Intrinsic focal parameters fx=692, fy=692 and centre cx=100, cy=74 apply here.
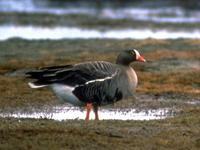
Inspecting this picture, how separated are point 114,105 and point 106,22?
101 ft

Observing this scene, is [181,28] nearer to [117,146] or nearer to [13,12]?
[13,12]

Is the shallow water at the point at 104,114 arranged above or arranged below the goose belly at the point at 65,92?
below

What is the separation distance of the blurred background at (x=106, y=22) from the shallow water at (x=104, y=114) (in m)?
20.1

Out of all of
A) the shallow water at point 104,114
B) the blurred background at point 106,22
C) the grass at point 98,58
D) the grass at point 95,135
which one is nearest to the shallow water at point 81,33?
the blurred background at point 106,22

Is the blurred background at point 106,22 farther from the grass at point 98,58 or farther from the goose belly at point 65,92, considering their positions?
the goose belly at point 65,92

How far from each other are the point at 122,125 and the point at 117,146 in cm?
170

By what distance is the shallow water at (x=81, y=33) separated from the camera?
3798 centimetres

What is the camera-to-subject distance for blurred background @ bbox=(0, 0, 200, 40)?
129ft

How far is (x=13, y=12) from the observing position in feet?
176

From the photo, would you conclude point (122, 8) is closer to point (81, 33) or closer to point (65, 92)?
point (81, 33)

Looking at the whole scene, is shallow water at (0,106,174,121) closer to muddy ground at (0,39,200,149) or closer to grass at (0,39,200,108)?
muddy ground at (0,39,200,149)

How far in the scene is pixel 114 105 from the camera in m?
16.4

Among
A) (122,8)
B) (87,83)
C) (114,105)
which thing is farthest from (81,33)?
(87,83)

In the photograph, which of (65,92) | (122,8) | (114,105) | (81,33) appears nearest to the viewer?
(65,92)
